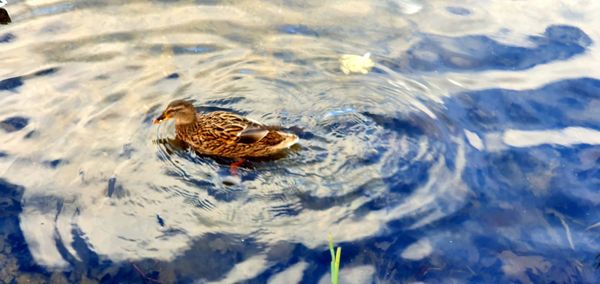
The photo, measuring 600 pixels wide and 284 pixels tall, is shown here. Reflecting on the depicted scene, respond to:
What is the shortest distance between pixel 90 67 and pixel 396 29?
3740mm

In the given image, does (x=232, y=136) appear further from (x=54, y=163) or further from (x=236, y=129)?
(x=54, y=163)

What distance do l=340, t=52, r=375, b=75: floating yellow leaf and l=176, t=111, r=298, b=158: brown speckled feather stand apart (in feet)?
4.70

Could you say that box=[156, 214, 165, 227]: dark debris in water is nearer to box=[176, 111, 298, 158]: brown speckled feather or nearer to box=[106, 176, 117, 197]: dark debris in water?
box=[106, 176, 117, 197]: dark debris in water

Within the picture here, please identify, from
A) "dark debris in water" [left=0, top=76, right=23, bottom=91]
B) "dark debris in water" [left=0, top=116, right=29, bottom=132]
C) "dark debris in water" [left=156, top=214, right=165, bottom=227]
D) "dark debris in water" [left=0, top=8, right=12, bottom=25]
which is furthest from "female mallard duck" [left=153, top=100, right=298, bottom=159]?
"dark debris in water" [left=0, top=8, right=12, bottom=25]

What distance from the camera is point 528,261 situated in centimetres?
532

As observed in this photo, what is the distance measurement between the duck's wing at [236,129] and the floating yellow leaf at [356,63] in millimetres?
1463

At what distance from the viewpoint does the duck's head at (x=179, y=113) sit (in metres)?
6.27

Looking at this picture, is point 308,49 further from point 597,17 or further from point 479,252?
point 597,17

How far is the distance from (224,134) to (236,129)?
0.42 ft

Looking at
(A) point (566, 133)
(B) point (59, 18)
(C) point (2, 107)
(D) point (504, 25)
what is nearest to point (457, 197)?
(A) point (566, 133)

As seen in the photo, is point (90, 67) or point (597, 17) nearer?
point (90, 67)

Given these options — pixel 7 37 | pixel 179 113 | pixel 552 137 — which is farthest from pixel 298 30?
pixel 7 37

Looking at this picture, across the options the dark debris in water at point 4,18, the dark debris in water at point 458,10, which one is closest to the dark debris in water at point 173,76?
the dark debris in water at point 4,18

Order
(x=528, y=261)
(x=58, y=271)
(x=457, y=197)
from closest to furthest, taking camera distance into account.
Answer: (x=58, y=271), (x=528, y=261), (x=457, y=197)
